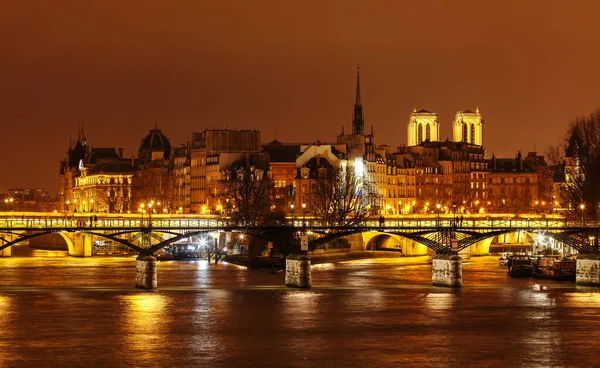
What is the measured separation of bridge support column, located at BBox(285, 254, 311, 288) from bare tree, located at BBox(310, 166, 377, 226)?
39427 millimetres

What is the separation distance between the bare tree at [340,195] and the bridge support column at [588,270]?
3823 cm

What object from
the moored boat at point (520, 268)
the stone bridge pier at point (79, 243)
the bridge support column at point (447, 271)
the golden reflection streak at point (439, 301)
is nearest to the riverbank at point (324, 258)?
the stone bridge pier at point (79, 243)

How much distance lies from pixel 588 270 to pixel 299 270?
16884 mm

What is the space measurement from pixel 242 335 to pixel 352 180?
308ft

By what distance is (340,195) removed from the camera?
15062 cm

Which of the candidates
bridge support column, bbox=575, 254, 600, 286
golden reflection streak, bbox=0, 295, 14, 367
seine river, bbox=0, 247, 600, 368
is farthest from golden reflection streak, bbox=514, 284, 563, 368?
golden reflection streak, bbox=0, 295, 14, 367

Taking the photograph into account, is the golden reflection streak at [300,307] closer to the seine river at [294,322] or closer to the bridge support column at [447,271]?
the seine river at [294,322]

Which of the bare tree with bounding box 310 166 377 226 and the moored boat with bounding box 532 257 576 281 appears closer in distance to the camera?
the moored boat with bounding box 532 257 576 281

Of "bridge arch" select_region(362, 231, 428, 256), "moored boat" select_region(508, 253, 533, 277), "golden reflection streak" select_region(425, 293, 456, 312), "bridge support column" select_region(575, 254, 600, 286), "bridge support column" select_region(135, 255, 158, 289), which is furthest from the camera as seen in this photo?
"bridge arch" select_region(362, 231, 428, 256)

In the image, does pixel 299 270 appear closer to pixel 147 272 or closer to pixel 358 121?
pixel 147 272

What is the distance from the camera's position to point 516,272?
106m

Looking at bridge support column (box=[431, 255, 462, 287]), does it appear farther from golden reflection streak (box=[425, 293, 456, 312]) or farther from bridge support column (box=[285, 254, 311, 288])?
bridge support column (box=[285, 254, 311, 288])

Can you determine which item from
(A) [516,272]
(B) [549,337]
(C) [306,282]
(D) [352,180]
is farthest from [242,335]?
(D) [352,180]

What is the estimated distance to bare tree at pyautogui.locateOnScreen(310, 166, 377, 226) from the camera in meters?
146
